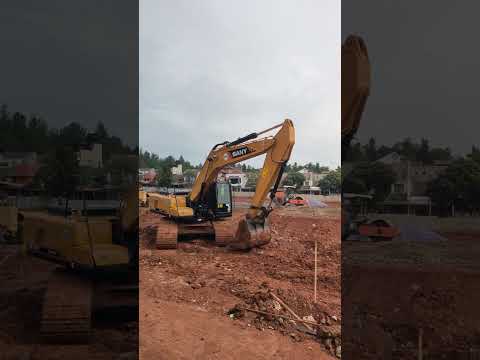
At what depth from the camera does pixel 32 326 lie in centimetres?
335

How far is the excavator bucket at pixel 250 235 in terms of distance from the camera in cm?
742

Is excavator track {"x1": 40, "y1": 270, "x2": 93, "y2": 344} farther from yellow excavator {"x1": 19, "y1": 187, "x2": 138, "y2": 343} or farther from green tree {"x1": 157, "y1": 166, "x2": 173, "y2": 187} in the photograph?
green tree {"x1": 157, "y1": 166, "x2": 173, "y2": 187}

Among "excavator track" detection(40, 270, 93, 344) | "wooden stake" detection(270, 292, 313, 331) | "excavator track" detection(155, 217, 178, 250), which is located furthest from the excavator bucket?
"excavator track" detection(40, 270, 93, 344)

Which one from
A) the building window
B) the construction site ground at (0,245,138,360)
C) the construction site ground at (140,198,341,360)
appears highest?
the building window

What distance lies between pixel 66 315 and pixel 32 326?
22.2 inches

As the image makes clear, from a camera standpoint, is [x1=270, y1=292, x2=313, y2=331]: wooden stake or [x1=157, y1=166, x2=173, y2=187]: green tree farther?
[x1=157, y1=166, x2=173, y2=187]: green tree

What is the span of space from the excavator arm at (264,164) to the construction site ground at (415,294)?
1.97m

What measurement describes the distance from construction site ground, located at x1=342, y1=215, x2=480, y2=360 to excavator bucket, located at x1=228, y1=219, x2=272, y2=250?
1971 millimetres

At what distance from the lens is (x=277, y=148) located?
704cm

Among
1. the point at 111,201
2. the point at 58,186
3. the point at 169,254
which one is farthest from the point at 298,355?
the point at 169,254

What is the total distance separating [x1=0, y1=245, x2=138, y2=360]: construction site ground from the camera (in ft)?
9.77

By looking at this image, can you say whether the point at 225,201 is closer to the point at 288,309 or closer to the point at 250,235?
the point at 250,235

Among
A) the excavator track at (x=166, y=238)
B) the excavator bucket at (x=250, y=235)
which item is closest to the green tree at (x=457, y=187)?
the excavator bucket at (x=250, y=235)

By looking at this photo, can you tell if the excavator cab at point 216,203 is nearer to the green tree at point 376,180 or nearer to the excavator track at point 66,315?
the green tree at point 376,180
